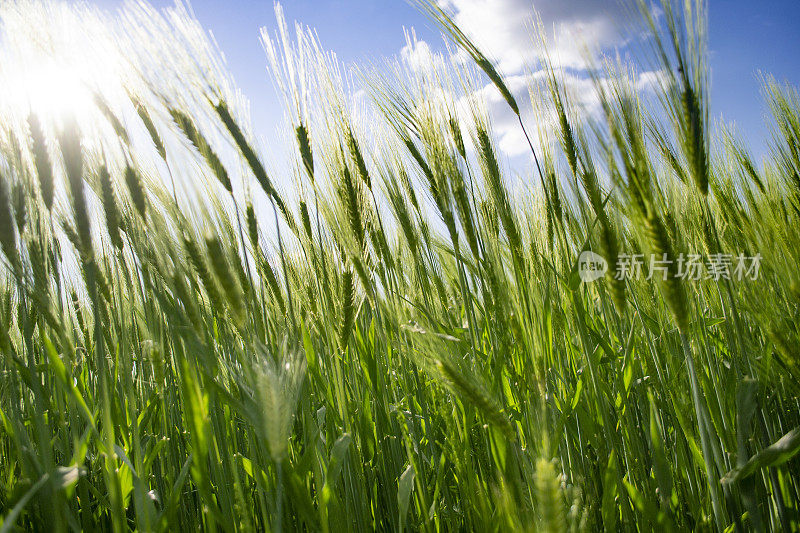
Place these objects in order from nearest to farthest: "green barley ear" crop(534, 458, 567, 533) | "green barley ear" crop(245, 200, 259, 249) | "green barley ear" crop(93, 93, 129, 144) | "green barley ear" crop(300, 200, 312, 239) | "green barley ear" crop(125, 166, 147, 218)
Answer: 1. "green barley ear" crop(534, 458, 567, 533)
2. "green barley ear" crop(125, 166, 147, 218)
3. "green barley ear" crop(93, 93, 129, 144)
4. "green barley ear" crop(245, 200, 259, 249)
5. "green barley ear" crop(300, 200, 312, 239)

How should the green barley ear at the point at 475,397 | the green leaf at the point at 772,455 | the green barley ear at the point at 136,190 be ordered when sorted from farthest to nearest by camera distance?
the green barley ear at the point at 136,190
the green leaf at the point at 772,455
the green barley ear at the point at 475,397

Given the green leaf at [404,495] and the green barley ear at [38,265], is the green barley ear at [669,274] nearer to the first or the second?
the green leaf at [404,495]

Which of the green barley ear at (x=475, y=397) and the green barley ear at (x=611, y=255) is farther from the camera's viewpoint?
the green barley ear at (x=611, y=255)

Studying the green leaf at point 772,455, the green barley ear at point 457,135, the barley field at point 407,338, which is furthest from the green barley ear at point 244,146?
the green leaf at point 772,455

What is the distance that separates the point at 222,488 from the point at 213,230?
0.49m

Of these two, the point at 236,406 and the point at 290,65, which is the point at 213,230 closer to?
the point at 236,406

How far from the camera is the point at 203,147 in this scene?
1.20 meters

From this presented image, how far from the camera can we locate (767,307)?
119 cm

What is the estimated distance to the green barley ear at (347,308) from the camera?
1.25 m

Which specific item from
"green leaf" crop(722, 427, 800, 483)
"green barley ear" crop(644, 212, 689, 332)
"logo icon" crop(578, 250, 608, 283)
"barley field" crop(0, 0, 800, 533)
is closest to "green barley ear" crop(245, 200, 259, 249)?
"barley field" crop(0, 0, 800, 533)

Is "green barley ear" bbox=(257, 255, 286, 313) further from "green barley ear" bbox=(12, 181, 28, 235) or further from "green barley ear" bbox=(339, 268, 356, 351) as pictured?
"green barley ear" bbox=(12, 181, 28, 235)

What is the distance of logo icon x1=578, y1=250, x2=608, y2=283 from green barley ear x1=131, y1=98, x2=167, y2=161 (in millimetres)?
1137

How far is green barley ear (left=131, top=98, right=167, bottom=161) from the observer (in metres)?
1.34

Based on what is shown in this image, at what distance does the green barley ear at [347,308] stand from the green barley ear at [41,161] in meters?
0.66
